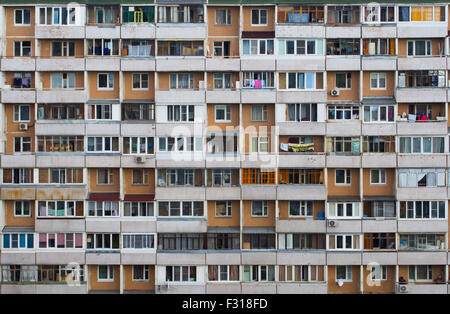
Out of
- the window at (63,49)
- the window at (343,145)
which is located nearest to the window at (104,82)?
the window at (63,49)

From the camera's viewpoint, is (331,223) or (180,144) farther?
(180,144)

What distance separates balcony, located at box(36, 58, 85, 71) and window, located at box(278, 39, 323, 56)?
979 cm

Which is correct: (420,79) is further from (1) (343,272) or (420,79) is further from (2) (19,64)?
(2) (19,64)

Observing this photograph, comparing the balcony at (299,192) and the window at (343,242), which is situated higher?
the balcony at (299,192)

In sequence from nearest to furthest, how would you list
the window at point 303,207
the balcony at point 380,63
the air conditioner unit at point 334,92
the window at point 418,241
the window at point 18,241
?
the balcony at point 380,63 < the air conditioner unit at point 334,92 < the window at point 418,241 < the window at point 18,241 < the window at point 303,207

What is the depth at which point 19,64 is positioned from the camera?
933 inches

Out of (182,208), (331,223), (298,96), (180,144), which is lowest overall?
(331,223)

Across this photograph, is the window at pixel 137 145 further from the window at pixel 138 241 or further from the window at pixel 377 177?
the window at pixel 377 177

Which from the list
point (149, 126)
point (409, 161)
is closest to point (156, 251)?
point (149, 126)

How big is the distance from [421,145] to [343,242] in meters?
A: 6.07

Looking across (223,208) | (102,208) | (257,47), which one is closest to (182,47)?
(257,47)

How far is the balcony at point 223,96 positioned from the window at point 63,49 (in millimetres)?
7160

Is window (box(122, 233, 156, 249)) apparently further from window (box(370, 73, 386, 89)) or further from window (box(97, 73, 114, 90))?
window (box(370, 73, 386, 89))

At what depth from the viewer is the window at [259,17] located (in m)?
24.2
